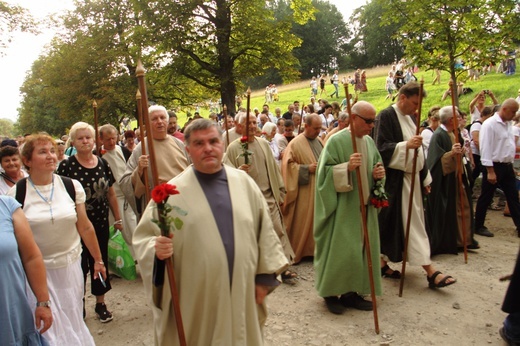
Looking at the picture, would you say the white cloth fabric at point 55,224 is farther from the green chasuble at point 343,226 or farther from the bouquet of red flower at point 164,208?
the green chasuble at point 343,226

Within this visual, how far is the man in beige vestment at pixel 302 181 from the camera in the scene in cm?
654

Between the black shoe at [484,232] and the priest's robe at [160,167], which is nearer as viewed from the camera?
the priest's robe at [160,167]

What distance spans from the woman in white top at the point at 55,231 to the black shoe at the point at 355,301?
2.89 metres

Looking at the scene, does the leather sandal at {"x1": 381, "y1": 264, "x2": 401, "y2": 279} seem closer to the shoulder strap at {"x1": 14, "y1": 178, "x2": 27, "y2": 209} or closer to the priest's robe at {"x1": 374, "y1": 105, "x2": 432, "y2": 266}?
the priest's robe at {"x1": 374, "y1": 105, "x2": 432, "y2": 266}

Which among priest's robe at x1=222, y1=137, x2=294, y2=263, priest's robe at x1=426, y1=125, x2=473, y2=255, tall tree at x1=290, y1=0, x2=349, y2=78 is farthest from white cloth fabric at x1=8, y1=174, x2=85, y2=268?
tall tree at x1=290, y1=0, x2=349, y2=78

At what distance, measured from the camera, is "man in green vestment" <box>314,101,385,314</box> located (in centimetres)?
474

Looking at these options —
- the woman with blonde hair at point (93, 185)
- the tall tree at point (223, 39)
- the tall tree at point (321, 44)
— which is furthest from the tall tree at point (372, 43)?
the woman with blonde hair at point (93, 185)

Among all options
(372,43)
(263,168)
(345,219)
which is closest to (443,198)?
(345,219)

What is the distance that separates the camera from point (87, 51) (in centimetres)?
2386

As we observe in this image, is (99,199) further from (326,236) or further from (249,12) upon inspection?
(249,12)

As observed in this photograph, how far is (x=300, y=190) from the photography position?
22.0ft

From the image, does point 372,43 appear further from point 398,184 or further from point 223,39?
point 398,184

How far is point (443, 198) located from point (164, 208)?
17.7 feet

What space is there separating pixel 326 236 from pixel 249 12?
18.1 meters
